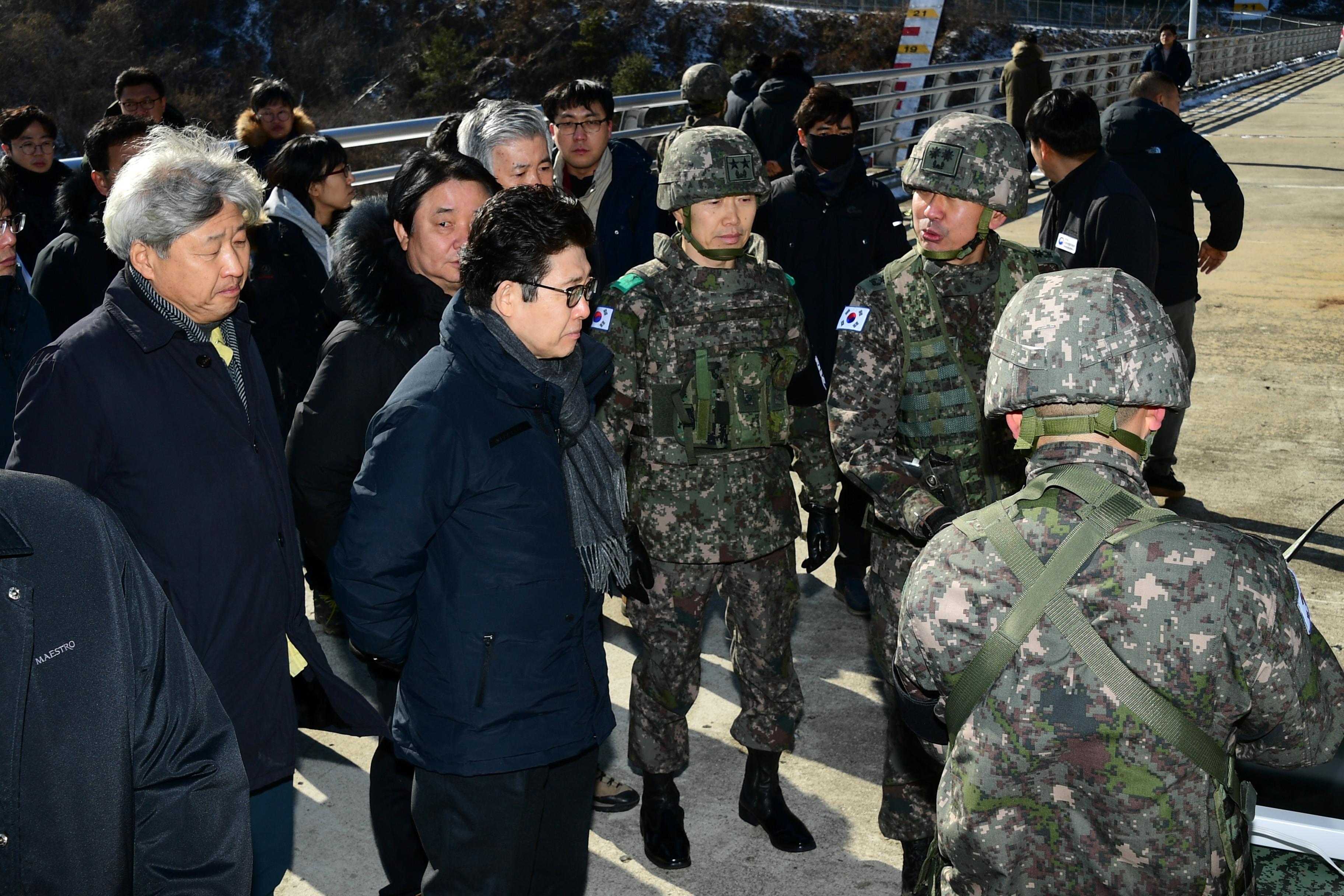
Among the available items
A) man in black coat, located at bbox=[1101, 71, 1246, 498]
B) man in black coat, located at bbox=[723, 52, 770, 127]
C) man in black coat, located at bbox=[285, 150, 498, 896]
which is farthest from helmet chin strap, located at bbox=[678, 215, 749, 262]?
man in black coat, located at bbox=[723, 52, 770, 127]

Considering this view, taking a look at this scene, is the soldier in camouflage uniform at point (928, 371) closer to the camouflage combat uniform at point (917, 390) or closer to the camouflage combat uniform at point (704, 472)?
the camouflage combat uniform at point (917, 390)

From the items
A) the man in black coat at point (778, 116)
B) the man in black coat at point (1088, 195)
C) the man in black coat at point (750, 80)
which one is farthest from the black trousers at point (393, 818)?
the man in black coat at point (750, 80)

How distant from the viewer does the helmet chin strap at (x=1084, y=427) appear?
2.01 meters

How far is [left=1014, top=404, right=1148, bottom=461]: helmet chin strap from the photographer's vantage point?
201 centimetres

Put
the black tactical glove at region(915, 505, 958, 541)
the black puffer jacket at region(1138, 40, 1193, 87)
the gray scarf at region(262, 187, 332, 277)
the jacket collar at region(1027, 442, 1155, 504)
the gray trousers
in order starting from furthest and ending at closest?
the black puffer jacket at region(1138, 40, 1193, 87) → the gray trousers → the gray scarf at region(262, 187, 332, 277) → the black tactical glove at region(915, 505, 958, 541) → the jacket collar at region(1027, 442, 1155, 504)

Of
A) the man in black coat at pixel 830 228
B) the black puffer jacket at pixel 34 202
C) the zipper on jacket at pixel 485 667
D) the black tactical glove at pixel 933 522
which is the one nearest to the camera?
the zipper on jacket at pixel 485 667

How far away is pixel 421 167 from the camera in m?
3.27

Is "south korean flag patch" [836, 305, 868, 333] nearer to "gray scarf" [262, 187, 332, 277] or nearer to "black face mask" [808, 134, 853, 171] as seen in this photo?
"black face mask" [808, 134, 853, 171]

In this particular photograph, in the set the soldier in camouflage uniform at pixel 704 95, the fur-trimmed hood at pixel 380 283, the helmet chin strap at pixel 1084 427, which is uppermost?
the soldier in camouflage uniform at pixel 704 95

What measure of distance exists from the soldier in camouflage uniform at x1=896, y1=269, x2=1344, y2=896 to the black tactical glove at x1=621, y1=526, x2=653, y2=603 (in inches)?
52.7

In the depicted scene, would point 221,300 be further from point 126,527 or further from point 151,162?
point 126,527

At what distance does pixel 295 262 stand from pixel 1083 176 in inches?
129

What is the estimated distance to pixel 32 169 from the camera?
6012 millimetres

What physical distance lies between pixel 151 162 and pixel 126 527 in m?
0.82
